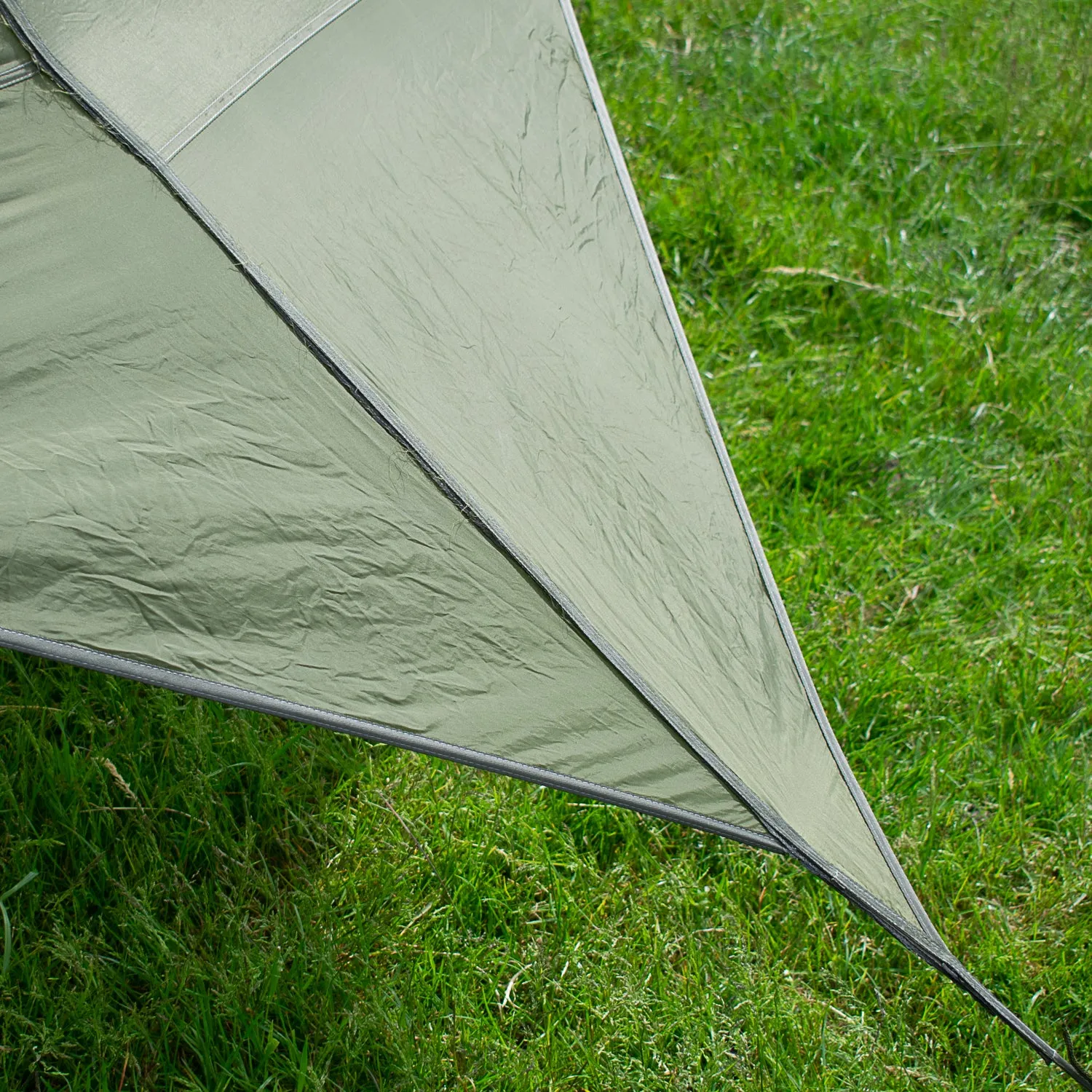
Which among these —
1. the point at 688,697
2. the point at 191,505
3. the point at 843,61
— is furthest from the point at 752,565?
the point at 843,61

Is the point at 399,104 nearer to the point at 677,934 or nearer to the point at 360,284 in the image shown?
the point at 360,284

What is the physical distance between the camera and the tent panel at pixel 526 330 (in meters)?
1.72

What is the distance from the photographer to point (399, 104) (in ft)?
7.02

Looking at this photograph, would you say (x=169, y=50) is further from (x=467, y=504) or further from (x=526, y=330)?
(x=467, y=504)

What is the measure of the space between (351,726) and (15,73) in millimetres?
1142

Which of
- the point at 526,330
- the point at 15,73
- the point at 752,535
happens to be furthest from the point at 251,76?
the point at 752,535

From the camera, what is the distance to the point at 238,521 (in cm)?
158

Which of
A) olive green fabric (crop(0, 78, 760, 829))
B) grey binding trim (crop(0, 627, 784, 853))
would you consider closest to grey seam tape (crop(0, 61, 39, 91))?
olive green fabric (crop(0, 78, 760, 829))

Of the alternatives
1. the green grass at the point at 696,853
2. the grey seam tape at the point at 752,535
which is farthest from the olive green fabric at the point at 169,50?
the green grass at the point at 696,853

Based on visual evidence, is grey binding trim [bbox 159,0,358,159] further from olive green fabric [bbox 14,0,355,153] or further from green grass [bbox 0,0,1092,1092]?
green grass [bbox 0,0,1092,1092]

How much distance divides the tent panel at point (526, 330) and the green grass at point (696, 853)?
0.59 meters

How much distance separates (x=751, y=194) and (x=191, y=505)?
2.64 m

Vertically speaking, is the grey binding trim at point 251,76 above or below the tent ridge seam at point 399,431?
above

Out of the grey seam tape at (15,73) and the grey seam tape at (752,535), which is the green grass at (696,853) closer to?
the grey seam tape at (752,535)
